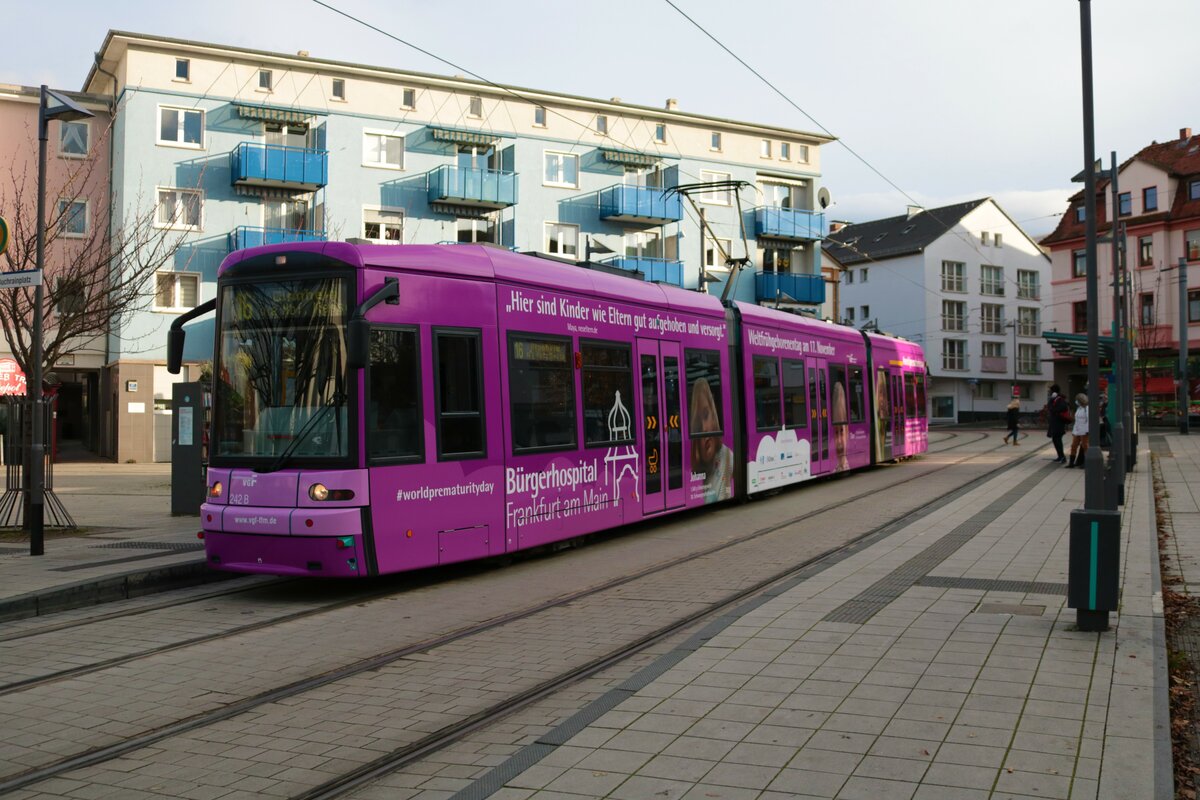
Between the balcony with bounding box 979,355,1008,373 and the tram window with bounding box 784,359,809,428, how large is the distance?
203ft

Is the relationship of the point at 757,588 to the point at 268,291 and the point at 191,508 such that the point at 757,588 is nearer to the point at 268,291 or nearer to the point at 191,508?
the point at 268,291

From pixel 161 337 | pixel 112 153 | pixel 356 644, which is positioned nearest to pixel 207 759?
pixel 356 644

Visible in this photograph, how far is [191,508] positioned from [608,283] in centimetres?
797

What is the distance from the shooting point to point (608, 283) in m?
13.3

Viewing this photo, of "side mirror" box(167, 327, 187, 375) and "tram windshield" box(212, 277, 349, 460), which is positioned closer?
"tram windshield" box(212, 277, 349, 460)

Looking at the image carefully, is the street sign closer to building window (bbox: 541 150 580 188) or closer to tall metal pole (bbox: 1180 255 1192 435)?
building window (bbox: 541 150 580 188)

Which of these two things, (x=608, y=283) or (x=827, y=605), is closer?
(x=827, y=605)

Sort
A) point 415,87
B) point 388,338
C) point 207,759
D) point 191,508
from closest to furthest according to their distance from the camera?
point 207,759 < point 388,338 < point 191,508 < point 415,87

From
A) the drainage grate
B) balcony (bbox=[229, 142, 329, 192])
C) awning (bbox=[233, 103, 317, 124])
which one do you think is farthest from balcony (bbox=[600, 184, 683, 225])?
the drainage grate

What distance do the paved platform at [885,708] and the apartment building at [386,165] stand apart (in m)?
21.8

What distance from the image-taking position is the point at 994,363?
255 ft

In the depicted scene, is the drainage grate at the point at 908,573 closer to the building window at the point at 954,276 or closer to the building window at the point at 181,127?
the building window at the point at 181,127

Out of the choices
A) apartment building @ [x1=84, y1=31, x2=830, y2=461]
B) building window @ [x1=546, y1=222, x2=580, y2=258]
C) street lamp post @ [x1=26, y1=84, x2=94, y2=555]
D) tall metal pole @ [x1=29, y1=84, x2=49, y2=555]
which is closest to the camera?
tall metal pole @ [x1=29, y1=84, x2=49, y2=555]

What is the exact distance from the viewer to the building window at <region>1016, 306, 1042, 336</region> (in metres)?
79.4
